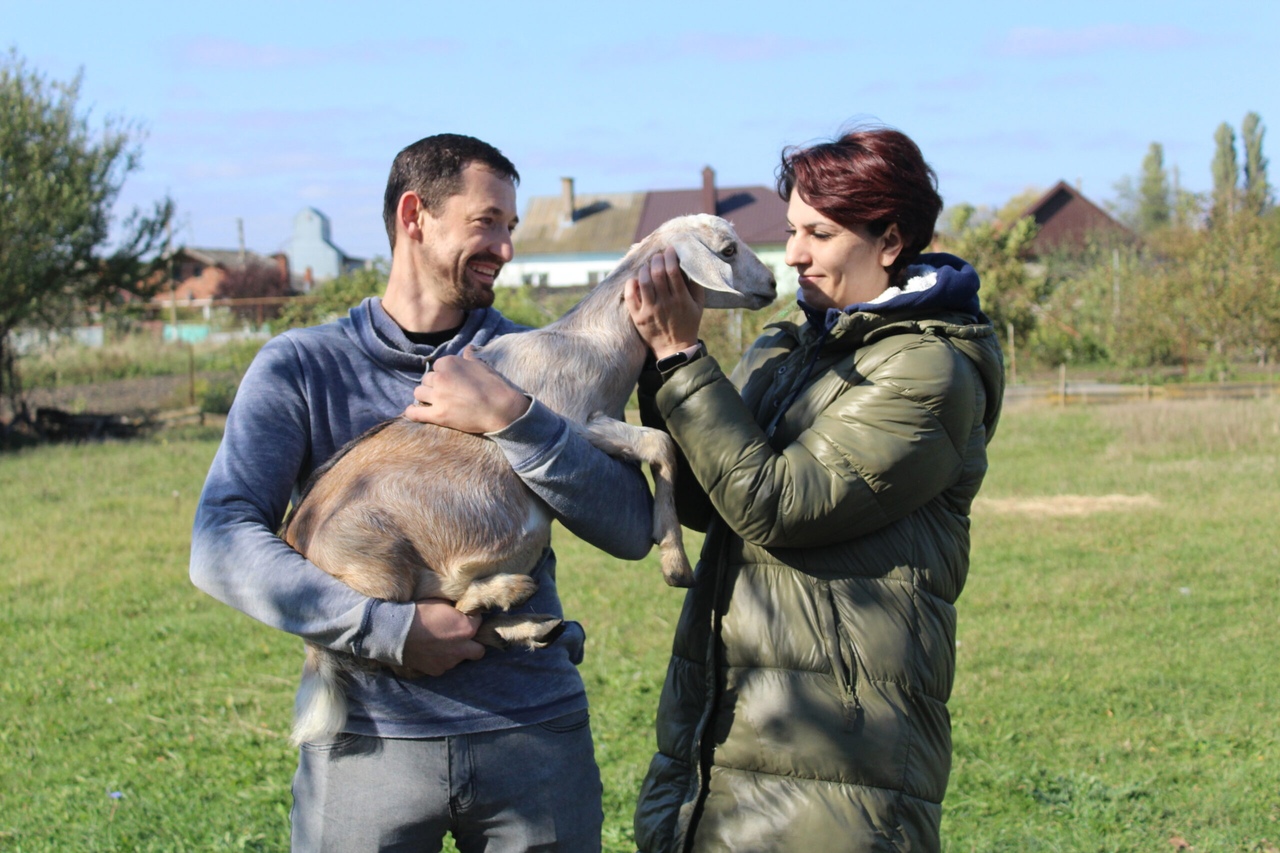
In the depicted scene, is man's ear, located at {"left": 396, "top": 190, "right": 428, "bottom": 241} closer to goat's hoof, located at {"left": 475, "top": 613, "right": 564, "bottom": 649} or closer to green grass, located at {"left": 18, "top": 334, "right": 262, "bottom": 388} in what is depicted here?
goat's hoof, located at {"left": 475, "top": 613, "right": 564, "bottom": 649}

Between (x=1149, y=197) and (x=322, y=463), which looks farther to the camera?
(x=1149, y=197)

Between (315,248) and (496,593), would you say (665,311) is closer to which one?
(496,593)

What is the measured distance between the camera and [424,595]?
2.90 meters

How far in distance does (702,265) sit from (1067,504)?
10.8 m

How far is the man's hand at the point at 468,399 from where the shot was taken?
8.89 ft

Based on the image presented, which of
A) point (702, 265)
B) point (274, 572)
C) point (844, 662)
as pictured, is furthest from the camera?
point (702, 265)

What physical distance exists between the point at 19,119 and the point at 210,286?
164ft

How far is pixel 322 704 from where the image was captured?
271cm

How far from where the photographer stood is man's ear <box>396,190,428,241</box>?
2.98 meters

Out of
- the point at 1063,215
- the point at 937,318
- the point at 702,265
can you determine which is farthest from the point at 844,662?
the point at 1063,215

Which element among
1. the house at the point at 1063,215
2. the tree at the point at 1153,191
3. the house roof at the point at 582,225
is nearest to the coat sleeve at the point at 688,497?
the house roof at the point at 582,225

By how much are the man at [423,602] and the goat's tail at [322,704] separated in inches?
1.3

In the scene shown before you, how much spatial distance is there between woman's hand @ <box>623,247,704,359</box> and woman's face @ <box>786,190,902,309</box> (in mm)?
297

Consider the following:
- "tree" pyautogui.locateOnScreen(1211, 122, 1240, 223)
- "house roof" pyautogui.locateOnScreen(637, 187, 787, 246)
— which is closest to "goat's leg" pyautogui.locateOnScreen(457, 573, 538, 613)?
"house roof" pyautogui.locateOnScreen(637, 187, 787, 246)
